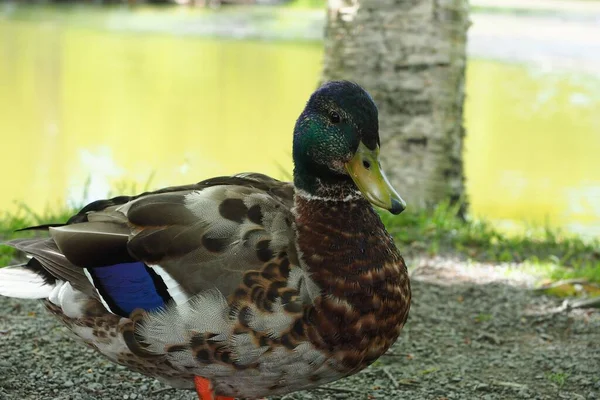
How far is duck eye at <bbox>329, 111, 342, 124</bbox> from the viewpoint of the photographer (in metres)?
2.51

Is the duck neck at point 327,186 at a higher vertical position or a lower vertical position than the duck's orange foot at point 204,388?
higher

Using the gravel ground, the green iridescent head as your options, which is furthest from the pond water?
the green iridescent head

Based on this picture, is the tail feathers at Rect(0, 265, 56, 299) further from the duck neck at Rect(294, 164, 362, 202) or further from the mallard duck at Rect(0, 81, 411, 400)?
the duck neck at Rect(294, 164, 362, 202)

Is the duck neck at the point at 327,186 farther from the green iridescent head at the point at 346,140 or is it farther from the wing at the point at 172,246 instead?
the wing at the point at 172,246

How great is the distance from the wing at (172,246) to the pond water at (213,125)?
9.50 ft

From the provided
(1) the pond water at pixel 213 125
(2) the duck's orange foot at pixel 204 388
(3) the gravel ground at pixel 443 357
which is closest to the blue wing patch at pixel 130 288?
(2) the duck's orange foot at pixel 204 388

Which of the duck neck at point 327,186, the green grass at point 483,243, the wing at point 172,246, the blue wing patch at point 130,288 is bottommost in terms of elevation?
the green grass at point 483,243

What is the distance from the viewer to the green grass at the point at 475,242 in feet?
15.3

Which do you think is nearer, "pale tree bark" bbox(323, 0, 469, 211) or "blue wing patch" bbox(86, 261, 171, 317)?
"blue wing patch" bbox(86, 261, 171, 317)

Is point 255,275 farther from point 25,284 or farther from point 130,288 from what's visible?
point 25,284

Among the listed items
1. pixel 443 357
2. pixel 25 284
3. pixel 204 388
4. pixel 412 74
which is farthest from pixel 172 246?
pixel 412 74

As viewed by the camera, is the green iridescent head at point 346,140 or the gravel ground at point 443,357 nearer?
the green iridescent head at point 346,140

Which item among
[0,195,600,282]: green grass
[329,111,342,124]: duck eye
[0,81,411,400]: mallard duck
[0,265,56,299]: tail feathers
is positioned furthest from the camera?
[0,195,600,282]: green grass

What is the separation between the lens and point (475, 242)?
4930mm
